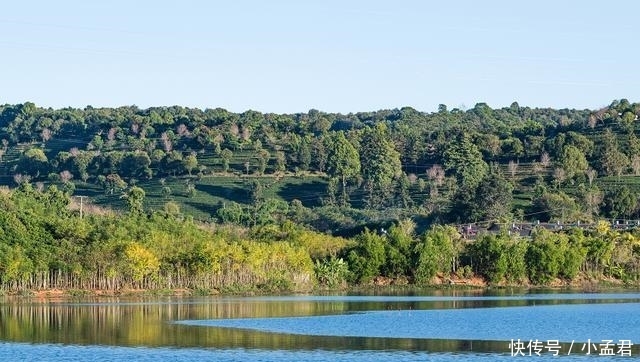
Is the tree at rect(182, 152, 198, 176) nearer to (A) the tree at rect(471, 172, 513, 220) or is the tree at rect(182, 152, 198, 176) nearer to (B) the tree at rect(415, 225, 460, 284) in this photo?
(A) the tree at rect(471, 172, 513, 220)

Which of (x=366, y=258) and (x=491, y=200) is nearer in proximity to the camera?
(x=366, y=258)

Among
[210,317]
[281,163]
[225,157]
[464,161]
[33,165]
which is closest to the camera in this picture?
[210,317]

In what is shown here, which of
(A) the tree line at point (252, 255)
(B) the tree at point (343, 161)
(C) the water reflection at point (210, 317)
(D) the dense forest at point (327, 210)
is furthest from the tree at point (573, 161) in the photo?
(C) the water reflection at point (210, 317)

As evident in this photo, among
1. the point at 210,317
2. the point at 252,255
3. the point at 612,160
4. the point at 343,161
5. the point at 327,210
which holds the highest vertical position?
the point at 612,160

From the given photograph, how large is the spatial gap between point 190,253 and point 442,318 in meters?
30.9

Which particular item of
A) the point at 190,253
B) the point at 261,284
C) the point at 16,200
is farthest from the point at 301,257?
the point at 16,200

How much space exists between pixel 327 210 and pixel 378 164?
71.4 feet

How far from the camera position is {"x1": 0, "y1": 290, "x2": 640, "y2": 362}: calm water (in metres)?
47.3

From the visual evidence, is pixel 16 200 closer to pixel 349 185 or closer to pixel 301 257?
pixel 301 257

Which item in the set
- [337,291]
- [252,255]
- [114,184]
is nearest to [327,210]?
[114,184]

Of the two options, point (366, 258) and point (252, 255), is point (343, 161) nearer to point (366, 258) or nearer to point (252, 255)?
point (366, 258)

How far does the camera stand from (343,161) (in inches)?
7126

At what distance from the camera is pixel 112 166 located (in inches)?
7303

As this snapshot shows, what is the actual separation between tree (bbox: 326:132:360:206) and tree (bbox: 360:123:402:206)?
1799 mm
